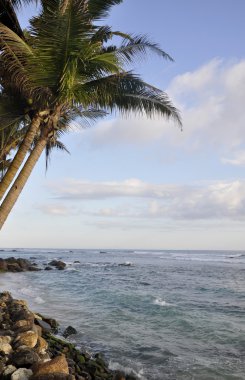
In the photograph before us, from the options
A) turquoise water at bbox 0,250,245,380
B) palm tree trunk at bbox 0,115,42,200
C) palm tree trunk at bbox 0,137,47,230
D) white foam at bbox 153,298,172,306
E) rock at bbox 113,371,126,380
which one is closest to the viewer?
rock at bbox 113,371,126,380

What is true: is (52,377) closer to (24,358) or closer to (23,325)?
(24,358)

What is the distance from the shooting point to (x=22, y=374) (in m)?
6.39

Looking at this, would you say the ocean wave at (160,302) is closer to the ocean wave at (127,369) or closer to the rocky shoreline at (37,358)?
the rocky shoreline at (37,358)

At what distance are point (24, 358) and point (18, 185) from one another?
134 inches

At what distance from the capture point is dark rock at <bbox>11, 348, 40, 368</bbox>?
6.82m

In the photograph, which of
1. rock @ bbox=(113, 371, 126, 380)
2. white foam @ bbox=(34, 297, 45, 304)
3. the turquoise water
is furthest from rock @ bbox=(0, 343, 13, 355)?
white foam @ bbox=(34, 297, 45, 304)

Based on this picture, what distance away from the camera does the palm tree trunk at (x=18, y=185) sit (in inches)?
321

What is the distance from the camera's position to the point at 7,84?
926 cm

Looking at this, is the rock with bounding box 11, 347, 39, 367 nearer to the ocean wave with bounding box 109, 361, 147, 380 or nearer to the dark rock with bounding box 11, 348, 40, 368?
the dark rock with bounding box 11, 348, 40, 368

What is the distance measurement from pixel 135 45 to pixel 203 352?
8.07 meters

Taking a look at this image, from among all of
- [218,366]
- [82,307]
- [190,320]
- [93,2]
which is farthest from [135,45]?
[82,307]

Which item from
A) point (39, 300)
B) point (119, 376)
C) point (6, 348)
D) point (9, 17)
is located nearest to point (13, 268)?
point (39, 300)

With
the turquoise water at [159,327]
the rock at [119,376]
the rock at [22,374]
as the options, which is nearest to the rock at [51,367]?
the rock at [22,374]

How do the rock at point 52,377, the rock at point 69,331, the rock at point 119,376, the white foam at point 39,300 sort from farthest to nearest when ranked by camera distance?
1. the white foam at point 39,300
2. the rock at point 69,331
3. the rock at point 119,376
4. the rock at point 52,377
